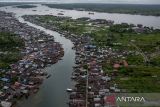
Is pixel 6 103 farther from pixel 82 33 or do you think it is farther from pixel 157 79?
pixel 82 33

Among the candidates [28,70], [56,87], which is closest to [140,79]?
[56,87]

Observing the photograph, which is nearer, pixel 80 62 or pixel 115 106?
pixel 115 106

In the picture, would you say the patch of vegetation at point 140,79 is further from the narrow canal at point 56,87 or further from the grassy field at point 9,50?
the grassy field at point 9,50

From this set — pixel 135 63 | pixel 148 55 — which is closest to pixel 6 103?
pixel 135 63

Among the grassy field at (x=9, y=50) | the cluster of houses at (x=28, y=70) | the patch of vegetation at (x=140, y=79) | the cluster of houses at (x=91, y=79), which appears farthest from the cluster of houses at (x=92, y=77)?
the grassy field at (x=9, y=50)

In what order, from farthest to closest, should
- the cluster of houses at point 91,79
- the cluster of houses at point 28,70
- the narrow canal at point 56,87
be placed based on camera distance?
1. the cluster of houses at point 28,70
2. the narrow canal at point 56,87
3. the cluster of houses at point 91,79

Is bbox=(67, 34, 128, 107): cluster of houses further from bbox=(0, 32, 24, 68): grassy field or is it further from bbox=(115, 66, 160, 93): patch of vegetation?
bbox=(0, 32, 24, 68): grassy field

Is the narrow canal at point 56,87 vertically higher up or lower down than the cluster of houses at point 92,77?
lower down

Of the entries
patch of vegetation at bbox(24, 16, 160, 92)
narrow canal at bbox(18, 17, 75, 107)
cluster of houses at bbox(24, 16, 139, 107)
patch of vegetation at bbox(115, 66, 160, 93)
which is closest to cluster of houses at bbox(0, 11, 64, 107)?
narrow canal at bbox(18, 17, 75, 107)
